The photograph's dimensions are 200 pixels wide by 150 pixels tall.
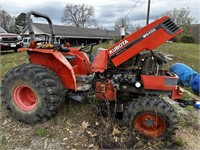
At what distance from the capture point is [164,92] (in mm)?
2877

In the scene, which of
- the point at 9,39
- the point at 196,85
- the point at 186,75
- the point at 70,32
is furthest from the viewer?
the point at 70,32

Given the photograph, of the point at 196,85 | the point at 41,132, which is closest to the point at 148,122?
the point at 41,132

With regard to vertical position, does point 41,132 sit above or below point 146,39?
below

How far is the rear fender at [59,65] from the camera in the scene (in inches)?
122

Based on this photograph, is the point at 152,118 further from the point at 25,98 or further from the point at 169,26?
the point at 25,98

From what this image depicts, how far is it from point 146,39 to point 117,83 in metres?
0.73

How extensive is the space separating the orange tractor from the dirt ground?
13 cm

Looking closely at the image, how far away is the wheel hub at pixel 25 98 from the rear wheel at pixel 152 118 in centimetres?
146

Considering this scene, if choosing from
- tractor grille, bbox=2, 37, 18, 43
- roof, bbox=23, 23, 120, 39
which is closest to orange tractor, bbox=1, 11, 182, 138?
tractor grille, bbox=2, 37, 18, 43

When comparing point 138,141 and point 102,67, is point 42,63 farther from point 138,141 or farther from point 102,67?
point 138,141

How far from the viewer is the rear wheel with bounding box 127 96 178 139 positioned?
8.64 ft

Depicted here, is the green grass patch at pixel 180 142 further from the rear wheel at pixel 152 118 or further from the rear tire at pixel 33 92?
the rear tire at pixel 33 92

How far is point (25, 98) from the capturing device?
11.0 ft

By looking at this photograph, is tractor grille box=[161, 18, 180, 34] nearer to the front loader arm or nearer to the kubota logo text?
the front loader arm
